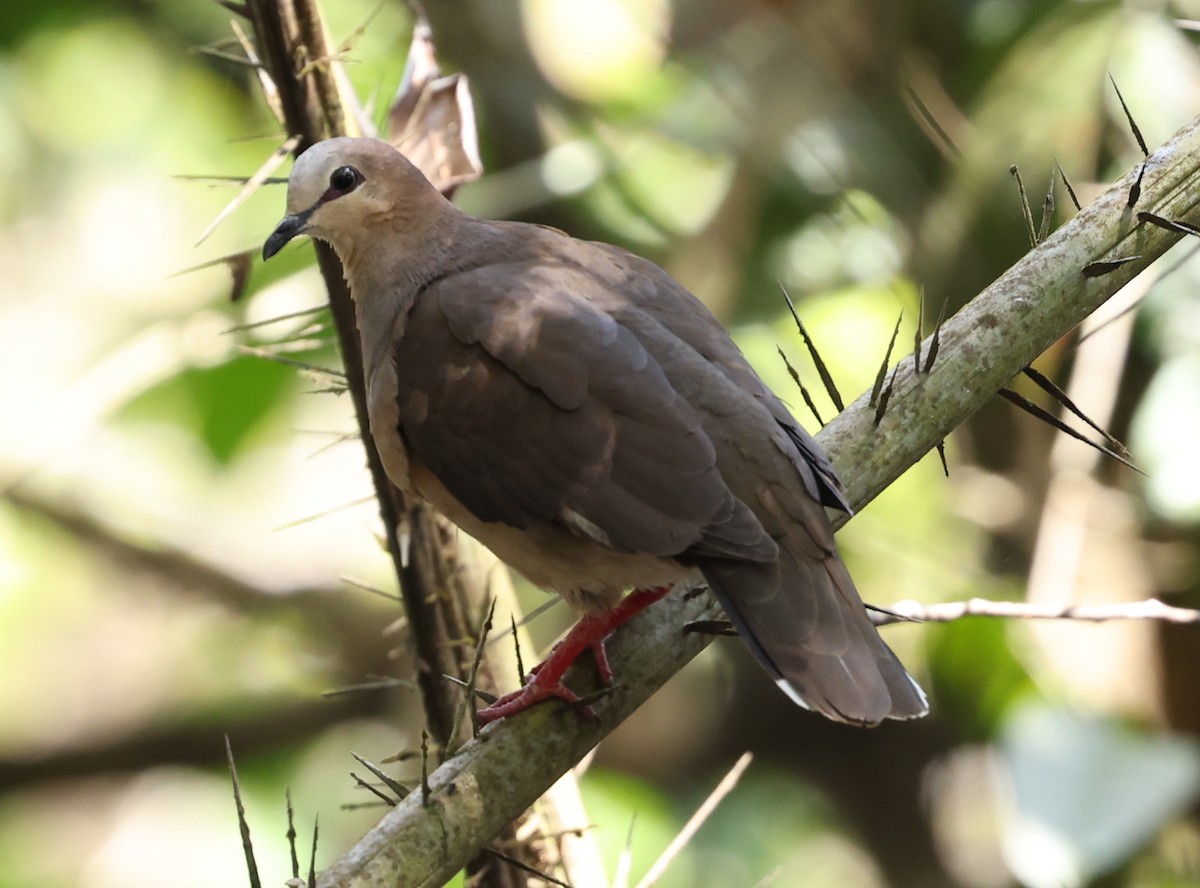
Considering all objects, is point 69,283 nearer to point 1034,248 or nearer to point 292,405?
point 292,405

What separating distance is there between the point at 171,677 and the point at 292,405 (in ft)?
4.34

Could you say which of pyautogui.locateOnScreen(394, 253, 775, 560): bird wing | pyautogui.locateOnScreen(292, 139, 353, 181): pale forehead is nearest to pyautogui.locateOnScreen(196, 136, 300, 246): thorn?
pyautogui.locateOnScreen(292, 139, 353, 181): pale forehead

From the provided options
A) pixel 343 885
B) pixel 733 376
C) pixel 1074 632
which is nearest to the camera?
pixel 343 885

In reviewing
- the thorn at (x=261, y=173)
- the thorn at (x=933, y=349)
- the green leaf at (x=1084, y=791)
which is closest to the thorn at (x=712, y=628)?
the thorn at (x=933, y=349)

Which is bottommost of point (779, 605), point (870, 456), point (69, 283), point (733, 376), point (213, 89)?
point (779, 605)

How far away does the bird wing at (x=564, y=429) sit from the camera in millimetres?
2248

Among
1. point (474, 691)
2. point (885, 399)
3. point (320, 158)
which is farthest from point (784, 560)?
point (320, 158)

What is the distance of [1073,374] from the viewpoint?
4180 millimetres

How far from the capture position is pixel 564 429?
236cm

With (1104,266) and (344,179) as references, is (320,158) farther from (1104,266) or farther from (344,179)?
(1104,266)

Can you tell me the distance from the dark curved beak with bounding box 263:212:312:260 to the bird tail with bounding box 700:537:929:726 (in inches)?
42.5

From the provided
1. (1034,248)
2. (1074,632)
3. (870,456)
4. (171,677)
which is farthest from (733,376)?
(171,677)

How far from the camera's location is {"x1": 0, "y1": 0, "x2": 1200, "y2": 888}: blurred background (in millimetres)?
4348

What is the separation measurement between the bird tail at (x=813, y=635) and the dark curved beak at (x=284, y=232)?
42.5 inches
